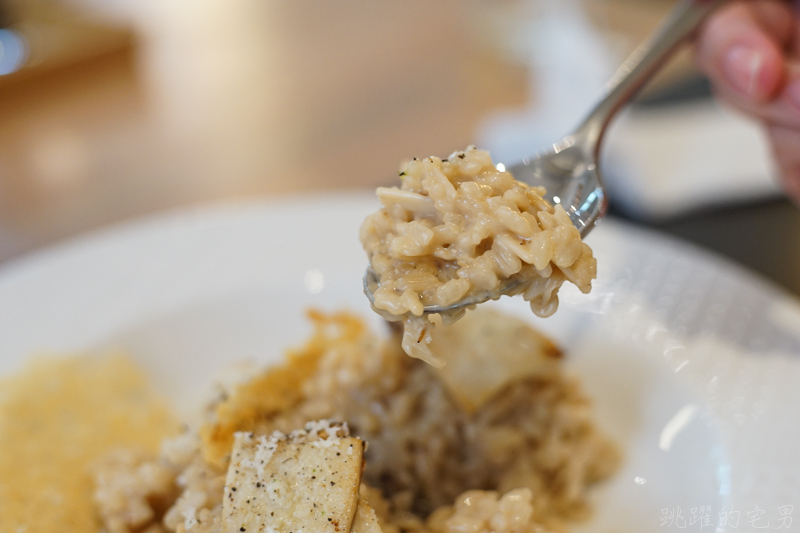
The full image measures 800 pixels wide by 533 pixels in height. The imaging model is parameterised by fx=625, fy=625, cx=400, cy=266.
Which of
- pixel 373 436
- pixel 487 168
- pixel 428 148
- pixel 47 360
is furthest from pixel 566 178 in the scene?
pixel 428 148

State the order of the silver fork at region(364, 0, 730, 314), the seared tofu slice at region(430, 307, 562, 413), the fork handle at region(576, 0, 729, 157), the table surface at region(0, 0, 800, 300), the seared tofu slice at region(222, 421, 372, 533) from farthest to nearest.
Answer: the table surface at region(0, 0, 800, 300) → the fork handle at region(576, 0, 729, 157) → the seared tofu slice at region(430, 307, 562, 413) → the silver fork at region(364, 0, 730, 314) → the seared tofu slice at region(222, 421, 372, 533)

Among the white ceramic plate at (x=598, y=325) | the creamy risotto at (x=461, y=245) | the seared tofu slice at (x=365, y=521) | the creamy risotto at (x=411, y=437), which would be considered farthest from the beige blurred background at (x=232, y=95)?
the seared tofu slice at (x=365, y=521)

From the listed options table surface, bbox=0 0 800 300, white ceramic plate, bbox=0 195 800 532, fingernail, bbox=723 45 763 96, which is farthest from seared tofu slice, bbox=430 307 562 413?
table surface, bbox=0 0 800 300

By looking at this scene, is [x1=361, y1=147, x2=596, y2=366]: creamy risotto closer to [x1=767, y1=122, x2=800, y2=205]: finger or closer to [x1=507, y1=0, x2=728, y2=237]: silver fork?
[x1=507, y1=0, x2=728, y2=237]: silver fork

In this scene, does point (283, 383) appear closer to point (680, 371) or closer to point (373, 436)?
point (373, 436)

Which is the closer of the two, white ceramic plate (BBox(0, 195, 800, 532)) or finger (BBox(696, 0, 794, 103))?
white ceramic plate (BBox(0, 195, 800, 532))
